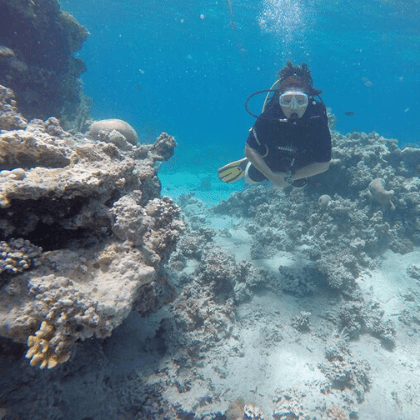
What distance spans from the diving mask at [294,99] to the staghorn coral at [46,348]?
5662 mm

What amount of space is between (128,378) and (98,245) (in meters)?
2.21

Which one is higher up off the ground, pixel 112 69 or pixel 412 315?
pixel 112 69

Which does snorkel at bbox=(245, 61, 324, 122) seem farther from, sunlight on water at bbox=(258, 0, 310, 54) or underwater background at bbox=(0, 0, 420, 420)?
sunlight on water at bbox=(258, 0, 310, 54)

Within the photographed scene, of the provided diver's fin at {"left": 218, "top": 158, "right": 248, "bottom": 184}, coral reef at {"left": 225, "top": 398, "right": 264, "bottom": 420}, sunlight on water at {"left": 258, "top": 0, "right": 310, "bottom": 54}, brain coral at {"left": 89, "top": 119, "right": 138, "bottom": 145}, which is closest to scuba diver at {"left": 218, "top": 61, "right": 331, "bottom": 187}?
diver's fin at {"left": 218, "top": 158, "right": 248, "bottom": 184}

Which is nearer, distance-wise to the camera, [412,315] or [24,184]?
[24,184]

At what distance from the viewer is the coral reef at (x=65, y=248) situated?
1953 mm

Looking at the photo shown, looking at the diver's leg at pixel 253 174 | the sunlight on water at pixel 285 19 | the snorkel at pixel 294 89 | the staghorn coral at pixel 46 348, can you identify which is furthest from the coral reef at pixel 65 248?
the sunlight on water at pixel 285 19

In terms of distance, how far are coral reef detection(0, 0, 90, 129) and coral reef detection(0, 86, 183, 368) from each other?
23.8 feet

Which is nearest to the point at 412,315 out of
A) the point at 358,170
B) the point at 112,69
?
the point at 358,170

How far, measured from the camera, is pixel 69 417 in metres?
2.80

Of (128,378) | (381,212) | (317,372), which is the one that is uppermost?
(381,212)

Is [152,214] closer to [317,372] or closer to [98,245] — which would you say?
[98,245]

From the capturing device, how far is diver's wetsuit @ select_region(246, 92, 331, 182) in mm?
5918

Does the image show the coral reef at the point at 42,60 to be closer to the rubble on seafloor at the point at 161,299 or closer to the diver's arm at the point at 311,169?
the rubble on seafloor at the point at 161,299
